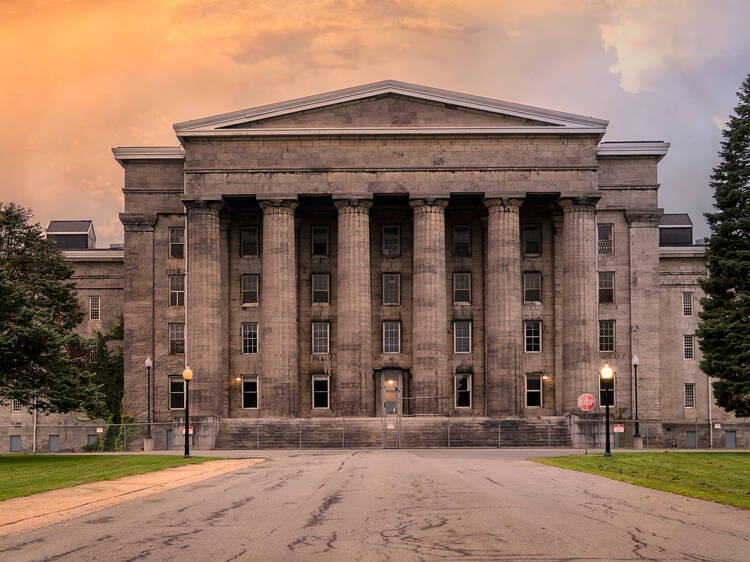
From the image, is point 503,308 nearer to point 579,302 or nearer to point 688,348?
point 579,302

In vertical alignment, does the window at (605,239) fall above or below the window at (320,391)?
above

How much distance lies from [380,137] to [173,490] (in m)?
42.0

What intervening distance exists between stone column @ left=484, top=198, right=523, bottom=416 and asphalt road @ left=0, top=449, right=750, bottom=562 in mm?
36606

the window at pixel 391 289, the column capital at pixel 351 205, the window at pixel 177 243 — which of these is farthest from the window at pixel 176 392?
the column capital at pixel 351 205

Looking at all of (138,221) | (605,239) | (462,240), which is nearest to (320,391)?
(462,240)

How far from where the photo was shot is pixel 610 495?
21109mm

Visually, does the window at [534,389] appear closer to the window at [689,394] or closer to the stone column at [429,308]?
the stone column at [429,308]

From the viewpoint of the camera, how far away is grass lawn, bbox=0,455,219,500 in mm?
23828

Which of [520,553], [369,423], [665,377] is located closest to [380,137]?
[369,423]

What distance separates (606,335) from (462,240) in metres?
12.7

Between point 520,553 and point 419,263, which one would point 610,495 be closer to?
point 520,553

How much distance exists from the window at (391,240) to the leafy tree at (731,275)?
24.0 metres

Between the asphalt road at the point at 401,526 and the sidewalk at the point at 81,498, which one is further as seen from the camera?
the sidewalk at the point at 81,498

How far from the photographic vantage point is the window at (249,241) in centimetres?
6662
